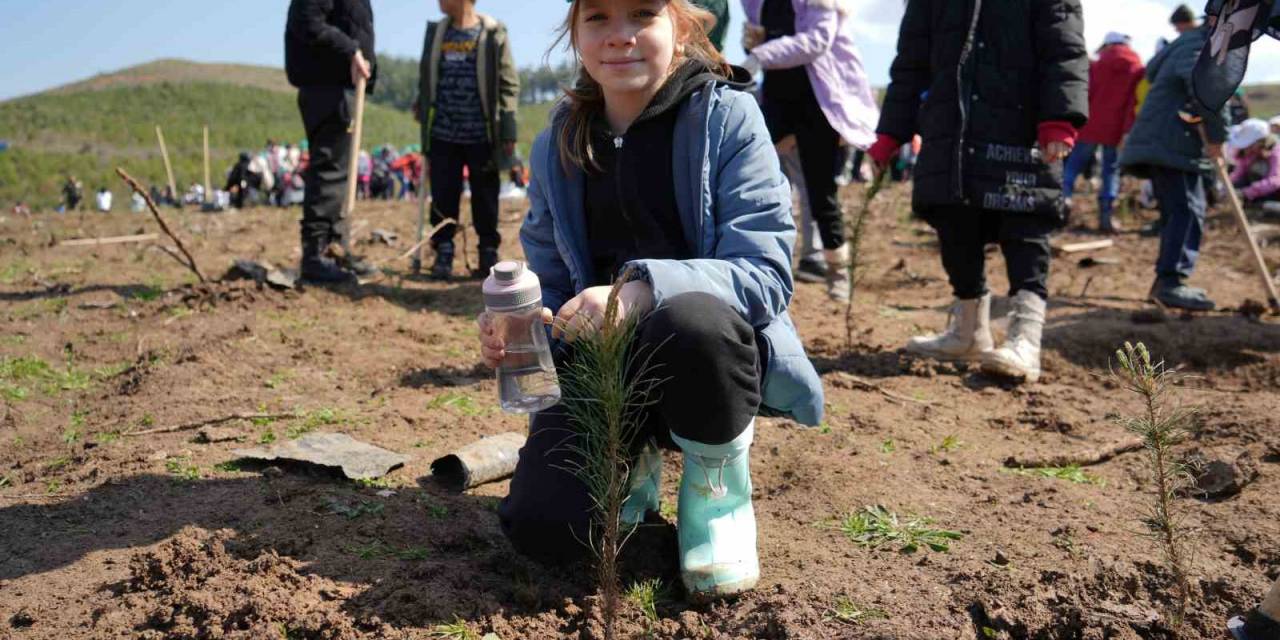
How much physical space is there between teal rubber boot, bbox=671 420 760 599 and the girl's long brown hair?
2.48 ft

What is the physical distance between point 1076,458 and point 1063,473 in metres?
0.14

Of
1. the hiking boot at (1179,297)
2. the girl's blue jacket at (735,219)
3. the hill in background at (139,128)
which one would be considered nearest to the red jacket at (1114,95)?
the hiking boot at (1179,297)

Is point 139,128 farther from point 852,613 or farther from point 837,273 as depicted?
point 852,613

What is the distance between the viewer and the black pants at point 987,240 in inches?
158

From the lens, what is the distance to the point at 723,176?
2189 millimetres

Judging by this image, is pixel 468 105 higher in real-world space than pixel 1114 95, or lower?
lower

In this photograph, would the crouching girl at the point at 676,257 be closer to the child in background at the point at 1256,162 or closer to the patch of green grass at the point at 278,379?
the patch of green grass at the point at 278,379

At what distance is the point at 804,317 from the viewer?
17.4ft

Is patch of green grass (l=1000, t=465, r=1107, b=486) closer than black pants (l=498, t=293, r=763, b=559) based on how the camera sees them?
No

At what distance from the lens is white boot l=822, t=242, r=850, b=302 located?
18.4 feet

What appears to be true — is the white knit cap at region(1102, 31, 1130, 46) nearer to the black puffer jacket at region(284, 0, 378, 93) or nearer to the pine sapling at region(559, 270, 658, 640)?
the black puffer jacket at region(284, 0, 378, 93)

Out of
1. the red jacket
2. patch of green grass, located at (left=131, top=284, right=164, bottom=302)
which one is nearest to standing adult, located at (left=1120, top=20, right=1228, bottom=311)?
the red jacket

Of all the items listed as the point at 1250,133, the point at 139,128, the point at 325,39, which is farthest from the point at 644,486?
the point at 139,128

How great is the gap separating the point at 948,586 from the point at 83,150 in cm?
5640
